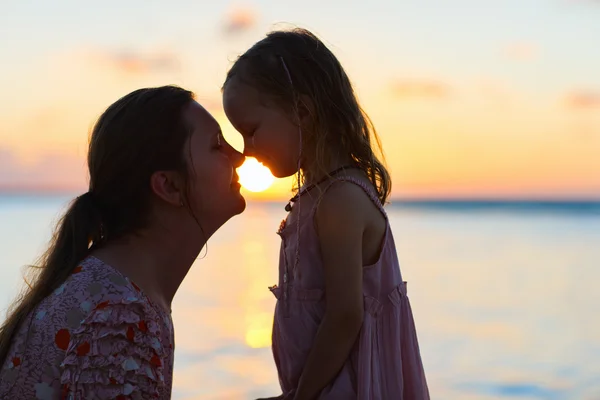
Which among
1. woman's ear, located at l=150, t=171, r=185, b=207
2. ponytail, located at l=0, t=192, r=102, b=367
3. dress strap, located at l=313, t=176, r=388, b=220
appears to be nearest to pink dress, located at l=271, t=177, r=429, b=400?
dress strap, located at l=313, t=176, r=388, b=220

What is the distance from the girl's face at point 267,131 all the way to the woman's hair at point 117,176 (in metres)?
0.56

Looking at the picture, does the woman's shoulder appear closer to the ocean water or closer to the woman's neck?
the woman's neck

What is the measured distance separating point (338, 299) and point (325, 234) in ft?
0.83

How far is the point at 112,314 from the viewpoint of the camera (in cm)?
233

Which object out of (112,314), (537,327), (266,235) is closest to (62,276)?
(112,314)

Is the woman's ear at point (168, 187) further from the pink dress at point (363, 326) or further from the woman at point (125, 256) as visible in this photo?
the pink dress at point (363, 326)

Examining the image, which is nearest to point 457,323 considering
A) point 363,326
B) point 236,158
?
point 363,326

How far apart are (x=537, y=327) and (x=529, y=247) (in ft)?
38.5

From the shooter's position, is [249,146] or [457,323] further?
[457,323]

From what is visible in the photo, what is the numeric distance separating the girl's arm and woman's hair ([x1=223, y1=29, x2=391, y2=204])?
25cm

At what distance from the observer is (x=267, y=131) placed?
3.16 m

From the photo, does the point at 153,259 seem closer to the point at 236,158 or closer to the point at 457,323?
the point at 236,158

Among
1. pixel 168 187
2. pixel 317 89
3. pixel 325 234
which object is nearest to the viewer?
pixel 168 187

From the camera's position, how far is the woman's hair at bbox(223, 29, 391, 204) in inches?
127
